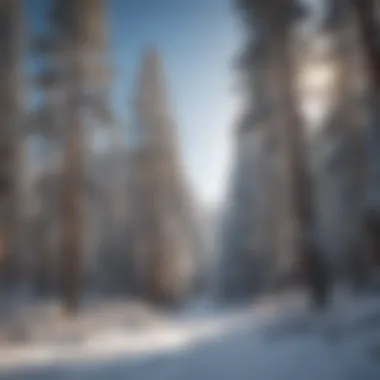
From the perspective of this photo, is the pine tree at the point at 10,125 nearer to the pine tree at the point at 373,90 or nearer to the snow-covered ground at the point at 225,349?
the snow-covered ground at the point at 225,349

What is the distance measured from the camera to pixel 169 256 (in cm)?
2211

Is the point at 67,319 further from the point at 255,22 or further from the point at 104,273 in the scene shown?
the point at 255,22

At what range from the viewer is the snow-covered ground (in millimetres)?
8086

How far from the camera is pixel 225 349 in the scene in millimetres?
9312

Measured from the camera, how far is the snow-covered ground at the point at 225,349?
8.09 metres

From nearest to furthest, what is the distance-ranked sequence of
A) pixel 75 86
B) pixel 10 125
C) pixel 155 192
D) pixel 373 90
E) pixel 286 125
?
pixel 373 90 < pixel 286 125 < pixel 75 86 < pixel 10 125 < pixel 155 192

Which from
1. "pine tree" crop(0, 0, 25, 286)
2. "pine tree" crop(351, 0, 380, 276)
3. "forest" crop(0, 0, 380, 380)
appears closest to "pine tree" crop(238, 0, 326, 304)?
"forest" crop(0, 0, 380, 380)

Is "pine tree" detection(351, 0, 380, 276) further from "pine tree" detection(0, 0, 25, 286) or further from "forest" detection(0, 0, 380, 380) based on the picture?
"pine tree" detection(0, 0, 25, 286)

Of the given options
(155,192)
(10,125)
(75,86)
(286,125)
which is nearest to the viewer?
A: (286,125)

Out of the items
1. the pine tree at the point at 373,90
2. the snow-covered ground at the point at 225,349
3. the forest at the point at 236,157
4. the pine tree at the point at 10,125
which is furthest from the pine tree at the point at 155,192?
the pine tree at the point at 373,90

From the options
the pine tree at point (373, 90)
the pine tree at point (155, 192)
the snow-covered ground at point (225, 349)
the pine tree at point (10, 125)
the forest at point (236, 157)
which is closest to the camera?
the snow-covered ground at point (225, 349)

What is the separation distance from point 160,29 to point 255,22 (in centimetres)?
302

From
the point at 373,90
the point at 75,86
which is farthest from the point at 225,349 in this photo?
the point at 75,86

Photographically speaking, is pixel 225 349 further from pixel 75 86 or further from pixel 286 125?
pixel 75 86
